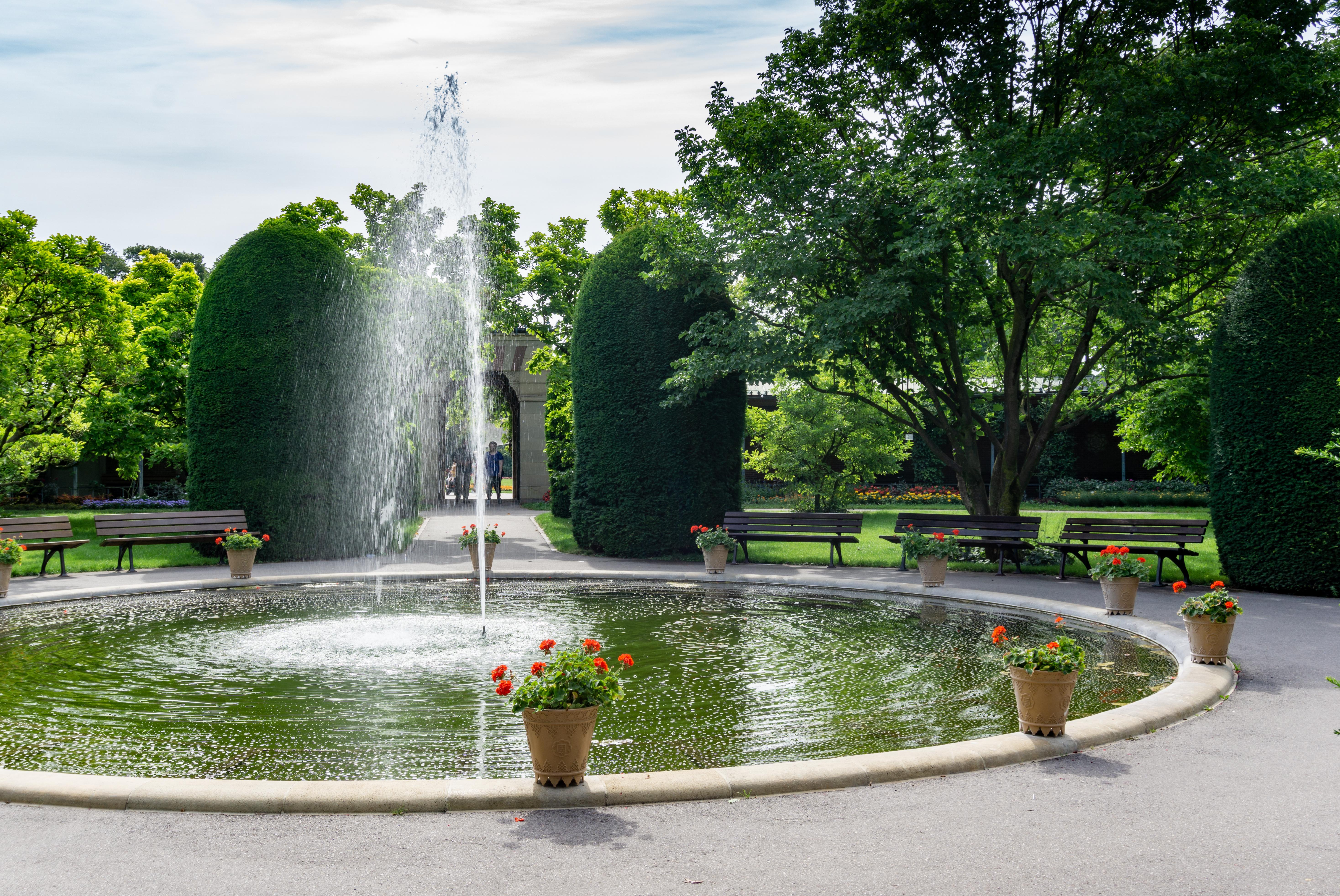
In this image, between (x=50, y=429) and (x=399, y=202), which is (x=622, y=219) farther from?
(x=50, y=429)

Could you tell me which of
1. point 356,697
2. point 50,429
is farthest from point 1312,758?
point 50,429

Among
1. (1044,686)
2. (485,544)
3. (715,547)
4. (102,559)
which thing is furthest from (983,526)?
(102,559)

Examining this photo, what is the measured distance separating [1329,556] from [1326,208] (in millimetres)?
5306

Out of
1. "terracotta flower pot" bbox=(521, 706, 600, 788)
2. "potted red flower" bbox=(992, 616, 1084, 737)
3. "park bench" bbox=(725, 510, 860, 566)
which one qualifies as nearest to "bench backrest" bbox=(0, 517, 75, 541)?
"park bench" bbox=(725, 510, 860, 566)

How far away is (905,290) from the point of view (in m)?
13.9

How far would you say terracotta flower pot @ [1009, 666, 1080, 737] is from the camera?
5.91 m

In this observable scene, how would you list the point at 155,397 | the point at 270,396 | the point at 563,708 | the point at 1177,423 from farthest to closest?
the point at 155,397 → the point at 1177,423 → the point at 270,396 → the point at 563,708

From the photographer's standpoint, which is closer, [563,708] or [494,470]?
[563,708]

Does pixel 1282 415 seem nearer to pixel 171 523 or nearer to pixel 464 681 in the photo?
pixel 464 681

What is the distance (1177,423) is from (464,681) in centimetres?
1467

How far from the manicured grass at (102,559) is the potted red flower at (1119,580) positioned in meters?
13.6

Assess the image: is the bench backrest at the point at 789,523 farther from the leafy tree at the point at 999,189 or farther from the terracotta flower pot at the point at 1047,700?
the terracotta flower pot at the point at 1047,700

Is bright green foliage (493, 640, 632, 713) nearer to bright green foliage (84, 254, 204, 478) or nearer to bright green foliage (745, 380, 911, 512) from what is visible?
bright green foliage (84, 254, 204, 478)

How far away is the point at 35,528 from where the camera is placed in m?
14.4
